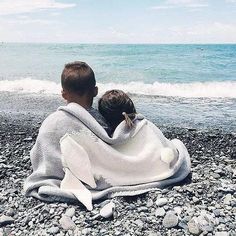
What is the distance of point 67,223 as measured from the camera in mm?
4852

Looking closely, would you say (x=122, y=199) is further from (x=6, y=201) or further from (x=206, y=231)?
(x=6, y=201)

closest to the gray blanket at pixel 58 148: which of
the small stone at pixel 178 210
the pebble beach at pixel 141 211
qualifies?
the pebble beach at pixel 141 211

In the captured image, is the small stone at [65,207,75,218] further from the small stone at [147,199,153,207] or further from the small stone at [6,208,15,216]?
the small stone at [147,199,153,207]

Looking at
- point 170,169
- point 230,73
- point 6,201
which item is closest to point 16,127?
point 6,201

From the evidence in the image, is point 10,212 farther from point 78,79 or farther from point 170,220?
point 170,220

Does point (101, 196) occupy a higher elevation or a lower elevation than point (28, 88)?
higher

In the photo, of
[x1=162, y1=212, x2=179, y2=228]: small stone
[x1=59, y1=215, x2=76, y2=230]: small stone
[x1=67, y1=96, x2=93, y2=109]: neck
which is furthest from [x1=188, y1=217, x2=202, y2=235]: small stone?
[x1=67, y1=96, x2=93, y2=109]: neck

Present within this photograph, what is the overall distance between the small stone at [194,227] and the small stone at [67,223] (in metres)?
1.21

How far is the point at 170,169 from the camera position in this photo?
575cm

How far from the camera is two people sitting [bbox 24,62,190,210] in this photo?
545cm

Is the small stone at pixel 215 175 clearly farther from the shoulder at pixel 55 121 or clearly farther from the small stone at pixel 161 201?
the shoulder at pixel 55 121

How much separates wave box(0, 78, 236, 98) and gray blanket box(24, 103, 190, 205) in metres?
14.2

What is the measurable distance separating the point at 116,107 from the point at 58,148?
0.87 metres

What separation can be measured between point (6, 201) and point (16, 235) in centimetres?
98
